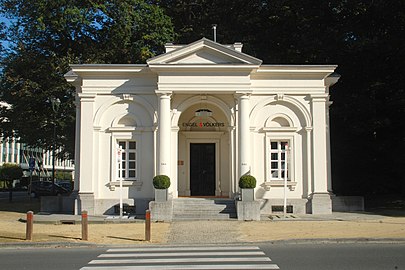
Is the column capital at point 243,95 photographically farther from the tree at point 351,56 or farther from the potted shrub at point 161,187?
the tree at point 351,56

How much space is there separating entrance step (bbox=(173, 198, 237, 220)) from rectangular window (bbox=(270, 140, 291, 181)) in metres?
2.91

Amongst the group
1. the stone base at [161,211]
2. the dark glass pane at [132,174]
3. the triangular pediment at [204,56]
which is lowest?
the stone base at [161,211]

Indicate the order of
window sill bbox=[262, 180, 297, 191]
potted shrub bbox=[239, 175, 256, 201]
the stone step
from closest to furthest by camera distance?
the stone step → potted shrub bbox=[239, 175, 256, 201] → window sill bbox=[262, 180, 297, 191]

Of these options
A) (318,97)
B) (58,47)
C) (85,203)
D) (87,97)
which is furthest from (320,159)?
(58,47)

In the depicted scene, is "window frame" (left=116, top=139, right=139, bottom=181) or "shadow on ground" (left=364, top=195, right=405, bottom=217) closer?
"window frame" (left=116, top=139, right=139, bottom=181)

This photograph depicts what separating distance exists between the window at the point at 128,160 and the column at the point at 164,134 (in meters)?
1.92

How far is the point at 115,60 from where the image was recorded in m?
33.2

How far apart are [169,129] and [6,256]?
11338 millimetres

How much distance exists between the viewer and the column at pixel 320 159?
23.1 meters

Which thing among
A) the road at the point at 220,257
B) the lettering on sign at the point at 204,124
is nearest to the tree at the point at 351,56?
the lettering on sign at the point at 204,124

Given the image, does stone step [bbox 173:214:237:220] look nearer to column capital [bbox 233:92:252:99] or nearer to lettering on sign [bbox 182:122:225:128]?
column capital [bbox 233:92:252:99]

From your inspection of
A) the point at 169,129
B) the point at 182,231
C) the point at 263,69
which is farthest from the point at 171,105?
the point at 182,231

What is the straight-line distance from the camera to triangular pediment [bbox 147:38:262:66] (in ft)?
73.8

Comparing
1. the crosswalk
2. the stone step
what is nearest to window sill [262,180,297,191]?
the stone step
